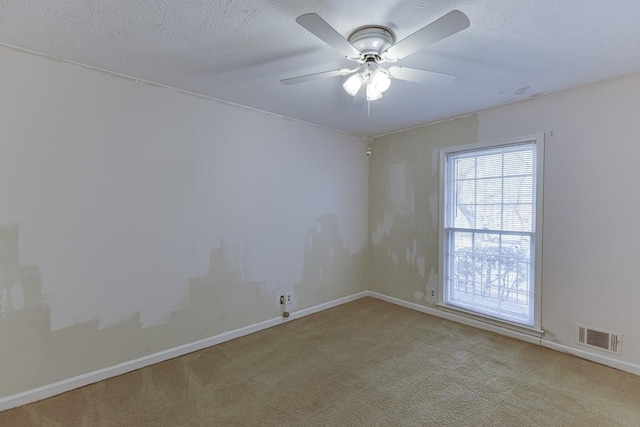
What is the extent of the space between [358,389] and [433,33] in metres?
2.22

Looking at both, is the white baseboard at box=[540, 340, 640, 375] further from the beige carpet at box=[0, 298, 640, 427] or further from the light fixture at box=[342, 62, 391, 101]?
the light fixture at box=[342, 62, 391, 101]

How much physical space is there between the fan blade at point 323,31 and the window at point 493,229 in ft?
7.09

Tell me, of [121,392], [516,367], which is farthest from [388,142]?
[121,392]

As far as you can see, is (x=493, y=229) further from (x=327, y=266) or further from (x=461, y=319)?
(x=327, y=266)

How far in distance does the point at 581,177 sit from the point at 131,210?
12.2 ft

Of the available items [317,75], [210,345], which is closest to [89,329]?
[210,345]

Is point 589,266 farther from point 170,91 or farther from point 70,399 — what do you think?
point 70,399

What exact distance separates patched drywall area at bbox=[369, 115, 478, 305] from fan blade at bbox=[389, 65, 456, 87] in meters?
1.58

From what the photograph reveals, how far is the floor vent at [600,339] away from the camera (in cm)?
240

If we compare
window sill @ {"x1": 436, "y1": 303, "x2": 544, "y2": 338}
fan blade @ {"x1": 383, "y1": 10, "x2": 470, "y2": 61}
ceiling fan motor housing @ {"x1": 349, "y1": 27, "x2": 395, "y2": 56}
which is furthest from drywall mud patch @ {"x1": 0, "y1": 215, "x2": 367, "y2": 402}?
fan blade @ {"x1": 383, "y1": 10, "x2": 470, "y2": 61}

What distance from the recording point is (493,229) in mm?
3107

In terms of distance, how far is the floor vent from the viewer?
7.88 feet

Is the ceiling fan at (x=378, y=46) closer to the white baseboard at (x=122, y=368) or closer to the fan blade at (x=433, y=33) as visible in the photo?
the fan blade at (x=433, y=33)

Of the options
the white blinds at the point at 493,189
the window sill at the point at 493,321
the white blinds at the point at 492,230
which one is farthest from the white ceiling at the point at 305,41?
the window sill at the point at 493,321
